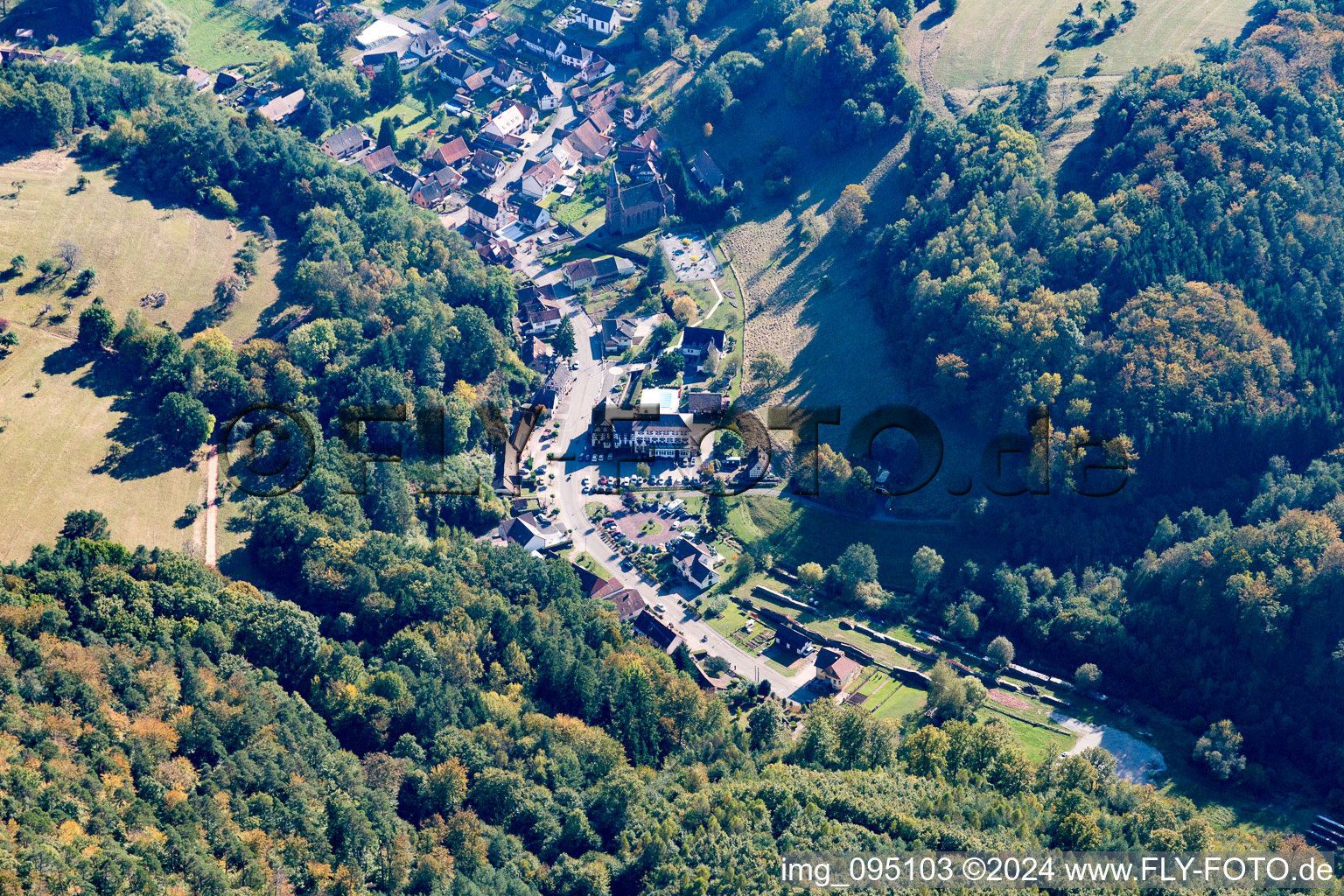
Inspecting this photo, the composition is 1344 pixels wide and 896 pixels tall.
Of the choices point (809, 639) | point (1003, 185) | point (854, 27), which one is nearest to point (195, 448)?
point (809, 639)

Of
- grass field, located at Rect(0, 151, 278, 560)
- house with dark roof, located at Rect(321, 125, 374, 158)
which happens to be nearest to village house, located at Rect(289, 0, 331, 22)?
house with dark roof, located at Rect(321, 125, 374, 158)

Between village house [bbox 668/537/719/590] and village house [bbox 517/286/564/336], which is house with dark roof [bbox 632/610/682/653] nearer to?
village house [bbox 668/537/719/590]

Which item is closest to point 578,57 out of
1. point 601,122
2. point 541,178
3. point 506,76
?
point 506,76

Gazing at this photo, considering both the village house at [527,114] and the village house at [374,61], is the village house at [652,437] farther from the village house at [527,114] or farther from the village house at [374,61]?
the village house at [374,61]

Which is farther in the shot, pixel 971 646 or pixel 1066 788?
pixel 971 646

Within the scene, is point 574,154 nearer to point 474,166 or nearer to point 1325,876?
point 474,166

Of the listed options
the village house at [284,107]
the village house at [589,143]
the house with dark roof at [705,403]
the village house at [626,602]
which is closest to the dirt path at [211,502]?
the village house at [626,602]

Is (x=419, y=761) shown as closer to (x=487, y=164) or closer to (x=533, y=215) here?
(x=533, y=215)
